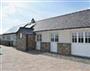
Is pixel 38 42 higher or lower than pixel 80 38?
lower

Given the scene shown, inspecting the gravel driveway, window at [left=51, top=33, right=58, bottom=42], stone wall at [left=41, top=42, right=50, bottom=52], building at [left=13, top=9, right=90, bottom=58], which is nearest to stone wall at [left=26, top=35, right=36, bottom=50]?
building at [left=13, top=9, right=90, bottom=58]

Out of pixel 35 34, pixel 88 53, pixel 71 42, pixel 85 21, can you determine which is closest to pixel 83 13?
pixel 85 21

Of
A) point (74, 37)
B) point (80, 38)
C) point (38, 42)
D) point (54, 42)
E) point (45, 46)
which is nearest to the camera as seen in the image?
point (80, 38)

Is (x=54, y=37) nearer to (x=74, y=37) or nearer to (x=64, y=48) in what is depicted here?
(x=64, y=48)

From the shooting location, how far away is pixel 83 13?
19625mm

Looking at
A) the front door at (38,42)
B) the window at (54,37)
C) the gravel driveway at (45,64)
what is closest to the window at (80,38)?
the gravel driveway at (45,64)

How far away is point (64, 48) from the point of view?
19.2 metres

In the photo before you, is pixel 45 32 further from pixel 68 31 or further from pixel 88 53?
pixel 88 53

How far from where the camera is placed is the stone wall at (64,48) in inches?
727

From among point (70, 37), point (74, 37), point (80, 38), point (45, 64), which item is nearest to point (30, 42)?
point (70, 37)

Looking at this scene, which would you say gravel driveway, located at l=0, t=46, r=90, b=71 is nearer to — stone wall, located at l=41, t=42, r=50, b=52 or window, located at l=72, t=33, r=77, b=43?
window, located at l=72, t=33, r=77, b=43

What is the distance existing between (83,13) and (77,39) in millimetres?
3999

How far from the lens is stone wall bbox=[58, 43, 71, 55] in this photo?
1848cm

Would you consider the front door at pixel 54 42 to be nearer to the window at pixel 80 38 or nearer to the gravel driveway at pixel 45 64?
the window at pixel 80 38
